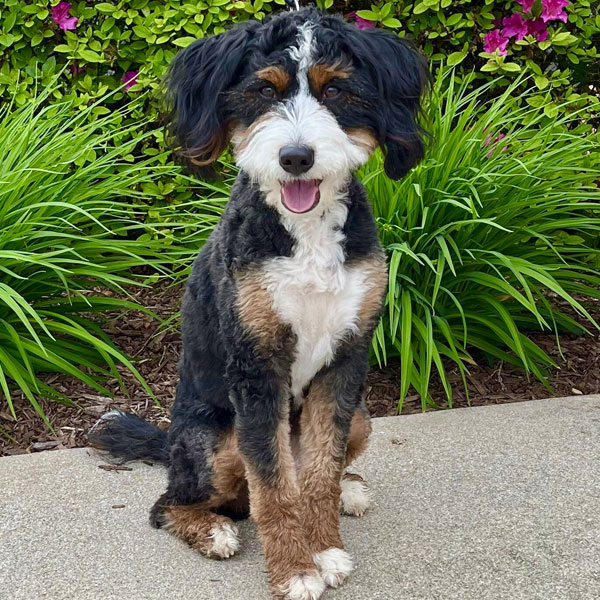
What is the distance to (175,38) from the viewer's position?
16.9 ft

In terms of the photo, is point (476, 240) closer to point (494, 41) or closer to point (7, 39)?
point (494, 41)

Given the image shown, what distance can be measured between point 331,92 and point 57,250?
2367 millimetres

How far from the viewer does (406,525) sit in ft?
10.3

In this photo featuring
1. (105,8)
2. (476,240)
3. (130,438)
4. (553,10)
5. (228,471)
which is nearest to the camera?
(228,471)

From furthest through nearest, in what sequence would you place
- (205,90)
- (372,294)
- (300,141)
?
(372,294)
(205,90)
(300,141)

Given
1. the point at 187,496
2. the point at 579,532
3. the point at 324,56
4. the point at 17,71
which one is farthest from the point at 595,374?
the point at 17,71

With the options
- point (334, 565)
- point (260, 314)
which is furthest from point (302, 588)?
point (260, 314)

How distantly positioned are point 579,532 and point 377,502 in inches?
28.6

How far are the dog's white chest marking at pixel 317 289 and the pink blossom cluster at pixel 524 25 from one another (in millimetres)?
2625

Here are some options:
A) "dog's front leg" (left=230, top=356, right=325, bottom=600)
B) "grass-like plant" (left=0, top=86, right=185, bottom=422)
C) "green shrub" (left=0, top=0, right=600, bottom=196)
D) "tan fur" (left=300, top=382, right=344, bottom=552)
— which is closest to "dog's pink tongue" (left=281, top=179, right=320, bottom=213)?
"dog's front leg" (left=230, top=356, right=325, bottom=600)

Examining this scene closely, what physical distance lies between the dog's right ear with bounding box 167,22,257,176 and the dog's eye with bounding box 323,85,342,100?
27 cm

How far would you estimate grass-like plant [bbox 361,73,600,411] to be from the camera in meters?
4.21

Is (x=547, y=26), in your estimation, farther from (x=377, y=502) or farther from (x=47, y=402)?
(x=47, y=402)

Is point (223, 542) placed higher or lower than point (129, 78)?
lower
